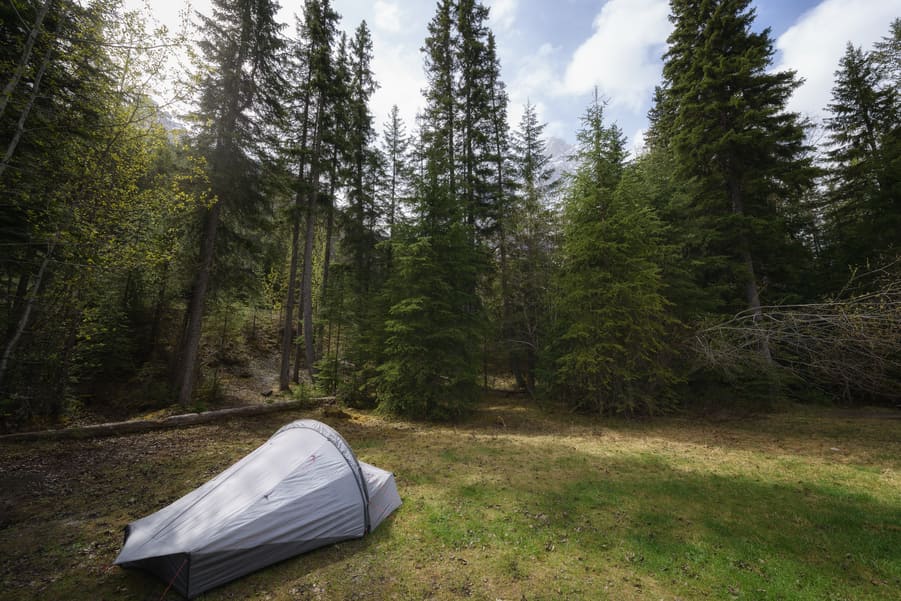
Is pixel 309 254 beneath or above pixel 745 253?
above

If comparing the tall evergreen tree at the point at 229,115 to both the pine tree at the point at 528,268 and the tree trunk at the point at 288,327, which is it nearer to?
the tree trunk at the point at 288,327

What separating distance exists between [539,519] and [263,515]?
4.08 m

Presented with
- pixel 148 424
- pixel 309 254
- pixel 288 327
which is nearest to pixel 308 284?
pixel 309 254

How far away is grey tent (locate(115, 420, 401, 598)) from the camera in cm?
388

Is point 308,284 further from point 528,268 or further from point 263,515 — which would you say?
point 263,515

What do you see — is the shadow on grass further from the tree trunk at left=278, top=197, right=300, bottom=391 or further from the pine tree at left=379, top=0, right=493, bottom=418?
the tree trunk at left=278, top=197, right=300, bottom=391

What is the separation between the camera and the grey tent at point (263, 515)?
3877mm

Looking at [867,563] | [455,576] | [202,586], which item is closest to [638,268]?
[867,563]

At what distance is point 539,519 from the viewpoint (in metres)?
5.55

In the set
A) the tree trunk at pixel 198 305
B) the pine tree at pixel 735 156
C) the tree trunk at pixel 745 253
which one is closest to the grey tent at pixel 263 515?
the tree trunk at pixel 198 305

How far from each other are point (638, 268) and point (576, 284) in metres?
2.11

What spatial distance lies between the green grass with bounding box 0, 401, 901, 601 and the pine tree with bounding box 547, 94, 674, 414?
3097 millimetres

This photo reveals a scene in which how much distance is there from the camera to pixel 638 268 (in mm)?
12000

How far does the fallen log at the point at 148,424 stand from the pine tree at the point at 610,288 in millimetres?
10715
